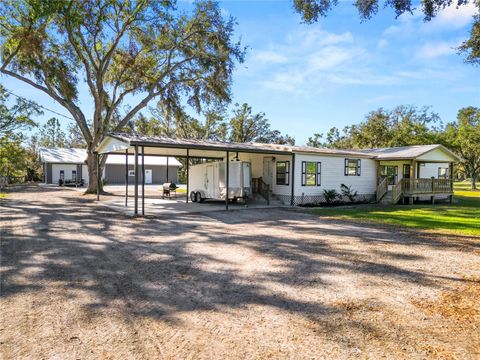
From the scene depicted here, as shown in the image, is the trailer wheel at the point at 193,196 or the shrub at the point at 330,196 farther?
the trailer wheel at the point at 193,196

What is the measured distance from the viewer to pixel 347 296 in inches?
187

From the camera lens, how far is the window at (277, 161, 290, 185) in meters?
18.2

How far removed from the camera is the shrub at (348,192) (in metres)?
19.9

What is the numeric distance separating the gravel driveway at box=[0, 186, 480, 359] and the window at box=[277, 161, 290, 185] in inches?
364

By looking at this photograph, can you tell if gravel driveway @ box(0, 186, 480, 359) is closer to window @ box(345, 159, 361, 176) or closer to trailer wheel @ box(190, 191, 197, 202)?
trailer wheel @ box(190, 191, 197, 202)

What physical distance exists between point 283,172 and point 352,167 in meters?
4.86

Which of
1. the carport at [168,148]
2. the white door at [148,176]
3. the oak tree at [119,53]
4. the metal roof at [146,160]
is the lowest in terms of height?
the white door at [148,176]

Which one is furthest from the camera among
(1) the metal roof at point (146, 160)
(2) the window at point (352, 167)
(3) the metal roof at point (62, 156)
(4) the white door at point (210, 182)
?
(1) the metal roof at point (146, 160)

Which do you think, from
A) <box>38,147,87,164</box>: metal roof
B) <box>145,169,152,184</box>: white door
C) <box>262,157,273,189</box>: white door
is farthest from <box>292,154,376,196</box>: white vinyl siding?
<box>38,147,87,164</box>: metal roof

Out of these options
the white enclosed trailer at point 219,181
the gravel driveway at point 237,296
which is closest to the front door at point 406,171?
the white enclosed trailer at point 219,181

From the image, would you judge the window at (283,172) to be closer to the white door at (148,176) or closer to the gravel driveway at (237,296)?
the gravel driveway at (237,296)

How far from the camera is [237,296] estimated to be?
4730mm

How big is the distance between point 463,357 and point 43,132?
300 ft

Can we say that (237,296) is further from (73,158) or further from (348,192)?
(73,158)
